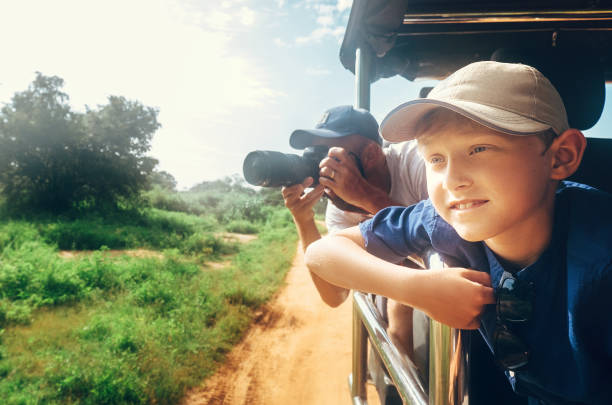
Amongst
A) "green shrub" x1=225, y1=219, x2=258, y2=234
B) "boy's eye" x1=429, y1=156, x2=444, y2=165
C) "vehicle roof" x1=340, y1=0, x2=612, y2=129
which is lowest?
"green shrub" x1=225, y1=219, x2=258, y2=234

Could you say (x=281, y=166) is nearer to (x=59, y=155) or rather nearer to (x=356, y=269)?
(x=356, y=269)

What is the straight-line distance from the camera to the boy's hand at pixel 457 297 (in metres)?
0.55

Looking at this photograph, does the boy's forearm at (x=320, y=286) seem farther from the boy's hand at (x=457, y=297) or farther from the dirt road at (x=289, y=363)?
the dirt road at (x=289, y=363)

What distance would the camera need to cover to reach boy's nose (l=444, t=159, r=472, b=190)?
1.90ft

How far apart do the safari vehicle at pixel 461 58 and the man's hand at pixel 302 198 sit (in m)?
0.45

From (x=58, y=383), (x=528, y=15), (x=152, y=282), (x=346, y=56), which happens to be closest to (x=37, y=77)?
(x=152, y=282)

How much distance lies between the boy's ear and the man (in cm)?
61

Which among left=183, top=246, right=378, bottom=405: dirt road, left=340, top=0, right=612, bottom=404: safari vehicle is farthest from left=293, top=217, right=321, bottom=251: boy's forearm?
left=183, top=246, right=378, bottom=405: dirt road

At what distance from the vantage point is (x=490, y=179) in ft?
1.84

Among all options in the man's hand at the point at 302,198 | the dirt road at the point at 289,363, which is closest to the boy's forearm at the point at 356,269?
the man's hand at the point at 302,198

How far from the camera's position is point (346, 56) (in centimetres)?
202

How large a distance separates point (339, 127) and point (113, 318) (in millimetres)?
3446

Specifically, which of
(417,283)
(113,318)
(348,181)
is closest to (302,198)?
(348,181)

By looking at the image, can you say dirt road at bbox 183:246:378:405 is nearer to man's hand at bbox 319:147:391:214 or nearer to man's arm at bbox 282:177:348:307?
man's arm at bbox 282:177:348:307
